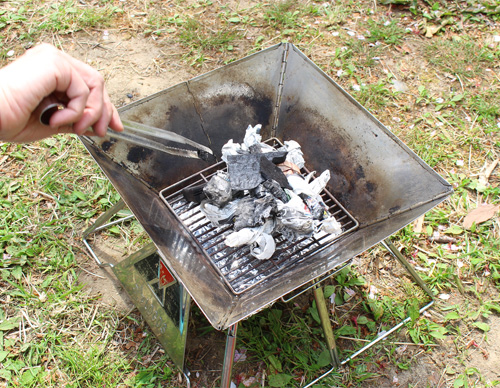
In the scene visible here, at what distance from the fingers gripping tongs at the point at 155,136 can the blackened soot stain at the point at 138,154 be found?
0.36 feet

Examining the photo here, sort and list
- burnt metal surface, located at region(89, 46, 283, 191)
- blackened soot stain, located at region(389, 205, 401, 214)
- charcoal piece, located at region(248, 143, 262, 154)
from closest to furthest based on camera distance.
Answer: blackened soot stain, located at region(389, 205, 401, 214) < burnt metal surface, located at region(89, 46, 283, 191) < charcoal piece, located at region(248, 143, 262, 154)

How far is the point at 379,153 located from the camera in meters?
1.88

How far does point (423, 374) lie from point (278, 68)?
5.58 feet

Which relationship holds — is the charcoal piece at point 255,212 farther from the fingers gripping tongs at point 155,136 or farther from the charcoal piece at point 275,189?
the fingers gripping tongs at point 155,136

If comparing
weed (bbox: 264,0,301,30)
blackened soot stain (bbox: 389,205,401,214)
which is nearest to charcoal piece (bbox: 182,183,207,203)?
blackened soot stain (bbox: 389,205,401,214)

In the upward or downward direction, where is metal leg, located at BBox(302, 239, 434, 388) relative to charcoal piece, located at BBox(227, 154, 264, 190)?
downward

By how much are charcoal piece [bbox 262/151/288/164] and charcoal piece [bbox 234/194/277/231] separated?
0.20 meters

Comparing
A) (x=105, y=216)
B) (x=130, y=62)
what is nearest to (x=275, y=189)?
(x=105, y=216)

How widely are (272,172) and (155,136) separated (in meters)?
0.53

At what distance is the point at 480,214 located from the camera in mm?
2676

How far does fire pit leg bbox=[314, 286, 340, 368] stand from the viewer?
1860 mm

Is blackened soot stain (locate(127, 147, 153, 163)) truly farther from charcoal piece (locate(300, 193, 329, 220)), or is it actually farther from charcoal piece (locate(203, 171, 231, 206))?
charcoal piece (locate(300, 193, 329, 220))

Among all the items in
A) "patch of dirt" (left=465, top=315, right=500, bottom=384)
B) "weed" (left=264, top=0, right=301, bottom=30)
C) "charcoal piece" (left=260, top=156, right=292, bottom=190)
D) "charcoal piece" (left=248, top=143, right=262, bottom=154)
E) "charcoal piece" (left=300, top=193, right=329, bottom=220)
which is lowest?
"patch of dirt" (left=465, top=315, right=500, bottom=384)

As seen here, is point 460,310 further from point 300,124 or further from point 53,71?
point 53,71
